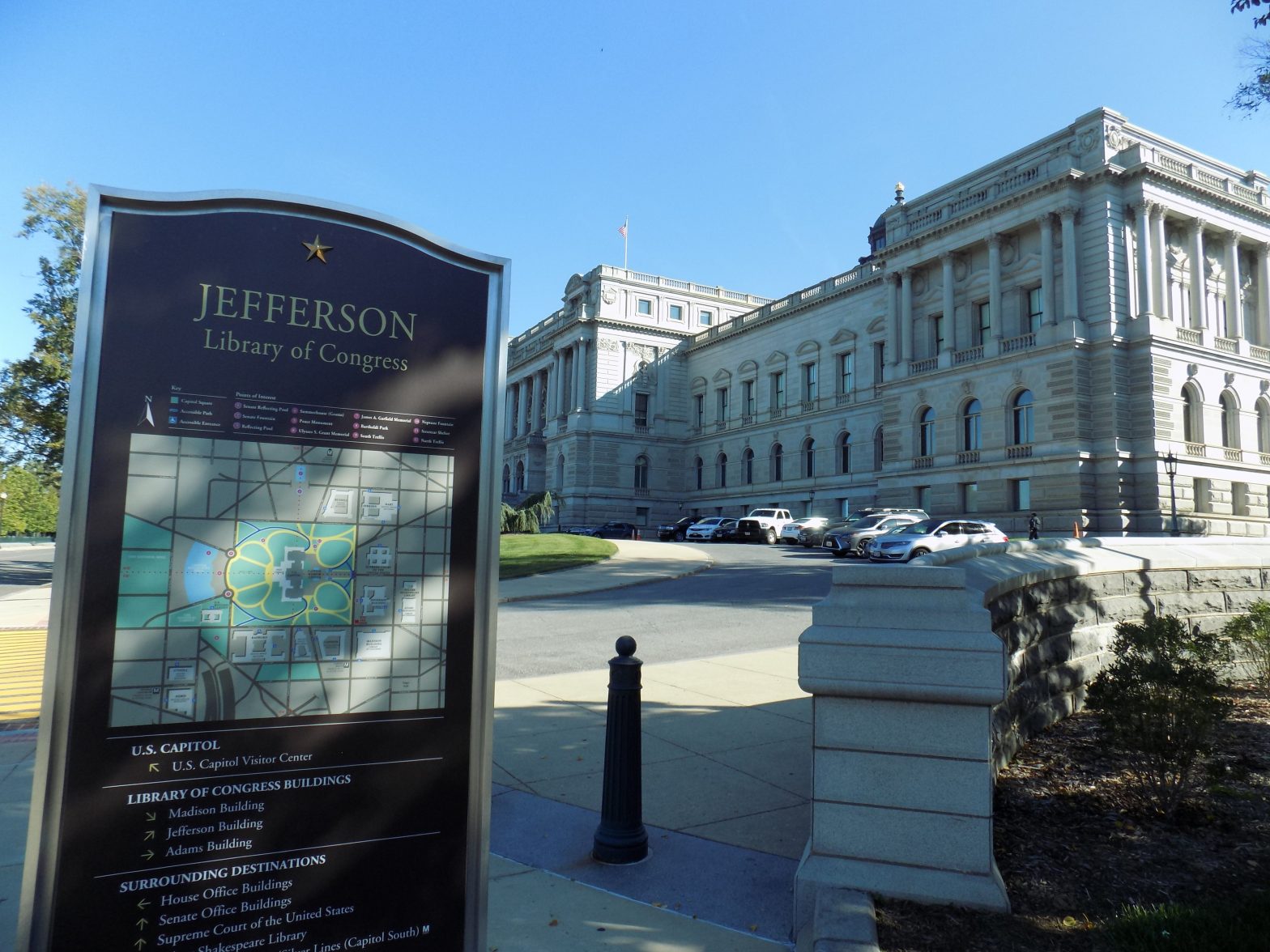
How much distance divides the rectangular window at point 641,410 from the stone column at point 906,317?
25.7 m

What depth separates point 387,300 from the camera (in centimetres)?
309

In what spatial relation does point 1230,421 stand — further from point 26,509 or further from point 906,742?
point 26,509

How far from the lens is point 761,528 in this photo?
141 ft

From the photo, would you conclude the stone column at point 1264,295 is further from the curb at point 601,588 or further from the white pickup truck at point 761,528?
the curb at point 601,588

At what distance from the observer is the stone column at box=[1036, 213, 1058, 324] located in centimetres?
3912

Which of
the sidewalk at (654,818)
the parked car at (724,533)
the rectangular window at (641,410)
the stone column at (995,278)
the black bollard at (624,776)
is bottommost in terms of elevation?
the sidewalk at (654,818)

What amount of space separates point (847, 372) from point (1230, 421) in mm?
20709

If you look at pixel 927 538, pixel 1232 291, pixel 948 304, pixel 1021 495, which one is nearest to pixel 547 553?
pixel 927 538

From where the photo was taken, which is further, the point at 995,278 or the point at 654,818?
the point at 995,278

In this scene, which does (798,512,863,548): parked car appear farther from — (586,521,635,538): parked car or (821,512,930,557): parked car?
(586,521,635,538): parked car

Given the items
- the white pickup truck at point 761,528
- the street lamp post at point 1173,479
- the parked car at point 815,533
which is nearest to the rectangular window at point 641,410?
the white pickup truck at point 761,528

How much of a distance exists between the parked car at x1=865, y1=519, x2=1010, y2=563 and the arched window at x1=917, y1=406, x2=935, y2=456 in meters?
18.0

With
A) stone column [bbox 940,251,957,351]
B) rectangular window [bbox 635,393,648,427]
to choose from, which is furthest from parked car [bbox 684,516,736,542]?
rectangular window [bbox 635,393,648,427]

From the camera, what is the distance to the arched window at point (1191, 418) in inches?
1483
